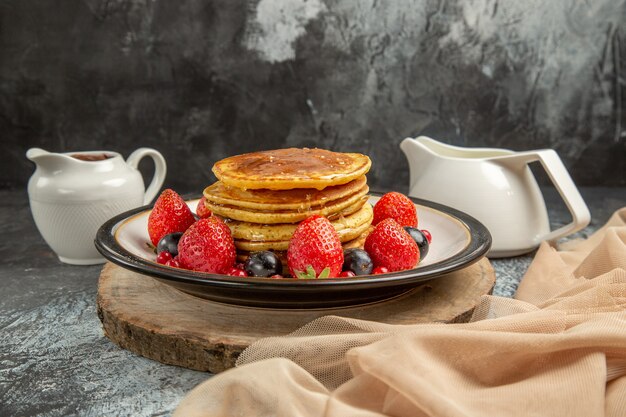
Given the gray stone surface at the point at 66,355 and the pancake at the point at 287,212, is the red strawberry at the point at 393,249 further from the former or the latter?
the gray stone surface at the point at 66,355

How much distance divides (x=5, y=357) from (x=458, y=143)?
2.32 metres

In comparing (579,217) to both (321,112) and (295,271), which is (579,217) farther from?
(321,112)

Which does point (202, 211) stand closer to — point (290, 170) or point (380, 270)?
point (290, 170)

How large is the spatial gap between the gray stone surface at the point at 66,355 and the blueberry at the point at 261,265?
26 centimetres

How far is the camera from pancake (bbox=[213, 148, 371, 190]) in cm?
177

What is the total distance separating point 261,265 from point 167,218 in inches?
14.2

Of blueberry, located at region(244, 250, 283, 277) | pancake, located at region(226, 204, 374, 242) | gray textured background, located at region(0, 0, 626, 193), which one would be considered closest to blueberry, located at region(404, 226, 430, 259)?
pancake, located at region(226, 204, 374, 242)

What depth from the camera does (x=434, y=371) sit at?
1282 millimetres

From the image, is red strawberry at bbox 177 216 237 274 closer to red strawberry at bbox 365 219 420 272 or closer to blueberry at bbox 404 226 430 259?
red strawberry at bbox 365 219 420 272

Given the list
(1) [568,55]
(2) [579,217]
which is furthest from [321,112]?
(2) [579,217]

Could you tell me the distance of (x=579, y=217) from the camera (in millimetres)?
2258

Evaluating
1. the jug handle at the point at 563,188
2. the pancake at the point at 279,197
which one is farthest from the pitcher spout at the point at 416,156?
the pancake at the point at 279,197

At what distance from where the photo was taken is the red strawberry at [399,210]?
6.65 ft

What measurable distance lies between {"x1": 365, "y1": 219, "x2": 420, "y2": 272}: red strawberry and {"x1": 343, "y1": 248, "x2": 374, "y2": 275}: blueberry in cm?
3
